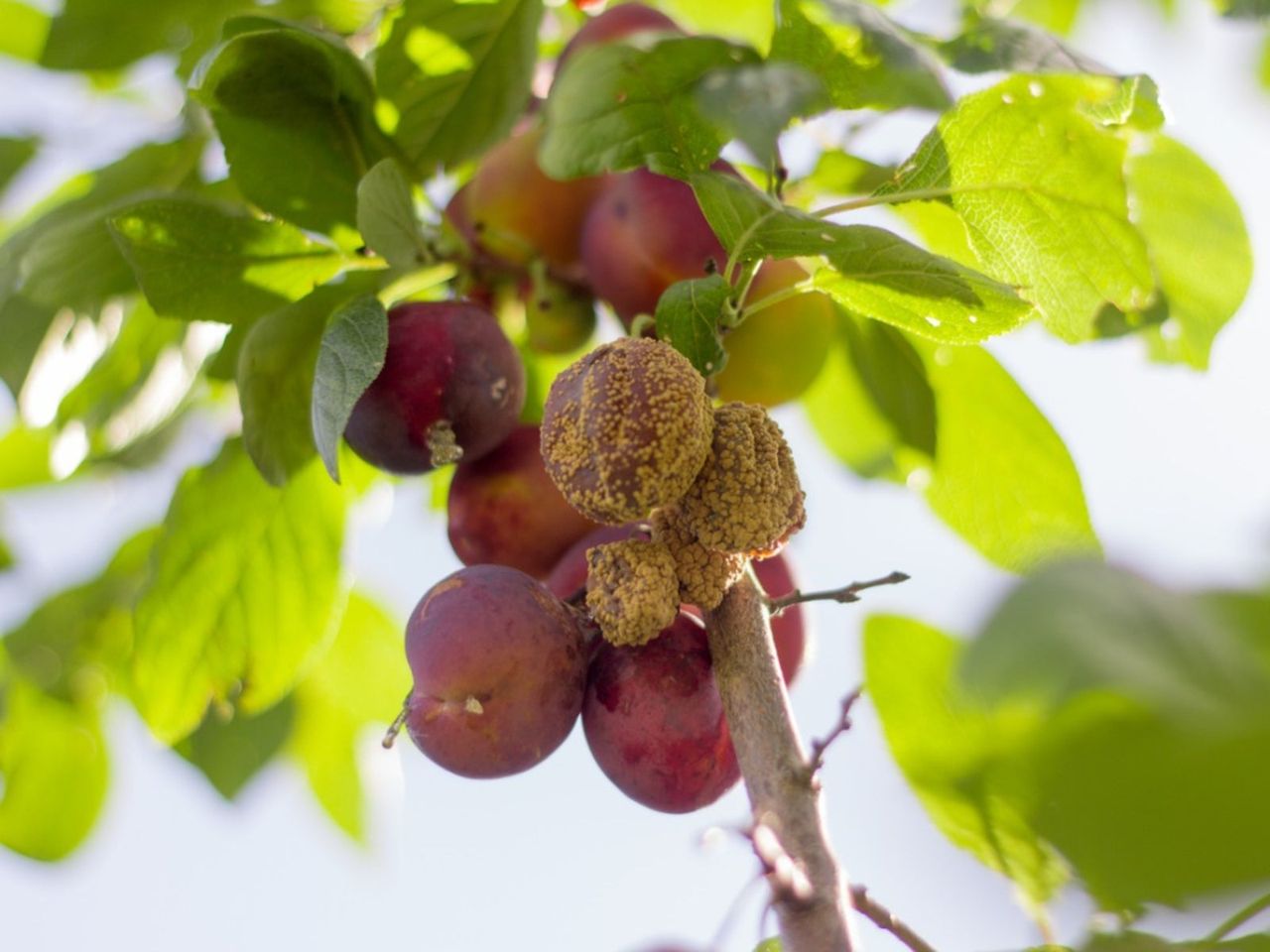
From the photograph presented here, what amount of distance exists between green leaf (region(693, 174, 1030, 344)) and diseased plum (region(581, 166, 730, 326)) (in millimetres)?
205

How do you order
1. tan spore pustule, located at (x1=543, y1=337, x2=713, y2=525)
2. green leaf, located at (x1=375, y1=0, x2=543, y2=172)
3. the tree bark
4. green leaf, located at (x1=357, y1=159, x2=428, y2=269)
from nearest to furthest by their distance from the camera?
the tree bark < tan spore pustule, located at (x1=543, y1=337, x2=713, y2=525) < green leaf, located at (x1=357, y1=159, x2=428, y2=269) < green leaf, located at (x1=375, y1=0, x2=543, y2=172)

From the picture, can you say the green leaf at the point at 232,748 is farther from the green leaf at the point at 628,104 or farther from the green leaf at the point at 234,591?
the green leaf at the point at 628,104

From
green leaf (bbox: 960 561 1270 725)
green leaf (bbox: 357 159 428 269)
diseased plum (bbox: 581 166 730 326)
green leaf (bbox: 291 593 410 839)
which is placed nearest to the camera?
green leaf (bbox: 960 561 1270 725)

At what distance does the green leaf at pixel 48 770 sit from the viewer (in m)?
1.82

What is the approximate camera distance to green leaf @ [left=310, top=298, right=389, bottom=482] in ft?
3.00

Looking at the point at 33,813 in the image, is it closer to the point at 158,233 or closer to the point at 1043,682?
the point at 158,233

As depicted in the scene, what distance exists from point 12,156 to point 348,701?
883 mm

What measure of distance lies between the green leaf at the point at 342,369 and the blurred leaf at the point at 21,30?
1.15m

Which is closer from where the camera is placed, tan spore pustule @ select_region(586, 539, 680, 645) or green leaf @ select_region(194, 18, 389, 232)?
tan spore pustule @ select_region(586, 539, 680, 645)

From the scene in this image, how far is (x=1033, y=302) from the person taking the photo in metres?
0.98

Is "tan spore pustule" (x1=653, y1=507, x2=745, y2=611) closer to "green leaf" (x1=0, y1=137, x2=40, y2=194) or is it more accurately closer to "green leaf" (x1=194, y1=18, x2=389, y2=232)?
"green leaf" (x1=194, y1=18, x2=389, y2=232)

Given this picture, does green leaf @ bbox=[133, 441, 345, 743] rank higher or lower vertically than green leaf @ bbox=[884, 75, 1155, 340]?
lower

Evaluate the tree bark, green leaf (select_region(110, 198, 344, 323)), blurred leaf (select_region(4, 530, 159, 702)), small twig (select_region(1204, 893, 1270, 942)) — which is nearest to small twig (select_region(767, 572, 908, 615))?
the tree bark

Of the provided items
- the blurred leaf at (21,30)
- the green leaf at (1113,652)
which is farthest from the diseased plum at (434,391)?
the blurred leaf at (21,30)
